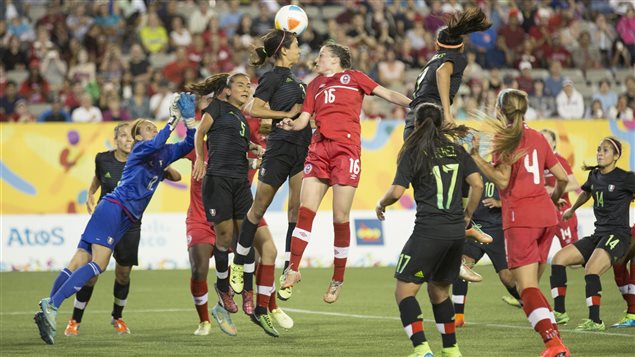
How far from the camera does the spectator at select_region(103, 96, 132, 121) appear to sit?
22.6 m

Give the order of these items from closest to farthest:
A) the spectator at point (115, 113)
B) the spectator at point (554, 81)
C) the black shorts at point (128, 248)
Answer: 1. the black shorts at point (128, 248)
2. the spectator at point (115, 113)
3. the spectator at point (554, 81)

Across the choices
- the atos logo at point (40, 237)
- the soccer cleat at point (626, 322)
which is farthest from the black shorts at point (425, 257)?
the atos logo at point (40, 237)

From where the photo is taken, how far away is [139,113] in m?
23.1

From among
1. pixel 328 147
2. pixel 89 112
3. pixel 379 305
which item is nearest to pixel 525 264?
pixel 328 147

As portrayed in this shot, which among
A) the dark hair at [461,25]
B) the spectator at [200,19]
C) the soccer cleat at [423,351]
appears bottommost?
the soccer cleat at [423,351]

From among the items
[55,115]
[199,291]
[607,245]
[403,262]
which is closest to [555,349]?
[403,262]

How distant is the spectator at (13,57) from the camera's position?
25109 mm

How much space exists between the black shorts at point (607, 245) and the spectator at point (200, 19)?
15.2 meters

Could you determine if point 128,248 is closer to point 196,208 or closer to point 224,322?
point 196,208

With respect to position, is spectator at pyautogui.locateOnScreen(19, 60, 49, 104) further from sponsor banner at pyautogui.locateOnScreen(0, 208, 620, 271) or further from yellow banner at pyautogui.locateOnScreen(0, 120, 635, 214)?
sponsor banner at pyautogui.locateOnScreen(0, 208, 620, 271)

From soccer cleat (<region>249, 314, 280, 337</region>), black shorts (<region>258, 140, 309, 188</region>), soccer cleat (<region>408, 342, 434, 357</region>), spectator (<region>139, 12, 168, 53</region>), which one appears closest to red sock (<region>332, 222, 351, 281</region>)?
black shorts (<region>258, 140, 309, 188</region>)

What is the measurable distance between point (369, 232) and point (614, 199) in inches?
344

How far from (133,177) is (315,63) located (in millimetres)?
2318

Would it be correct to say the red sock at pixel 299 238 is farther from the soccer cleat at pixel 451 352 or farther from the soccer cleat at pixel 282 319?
the soccer cleat at pixel 451 352
